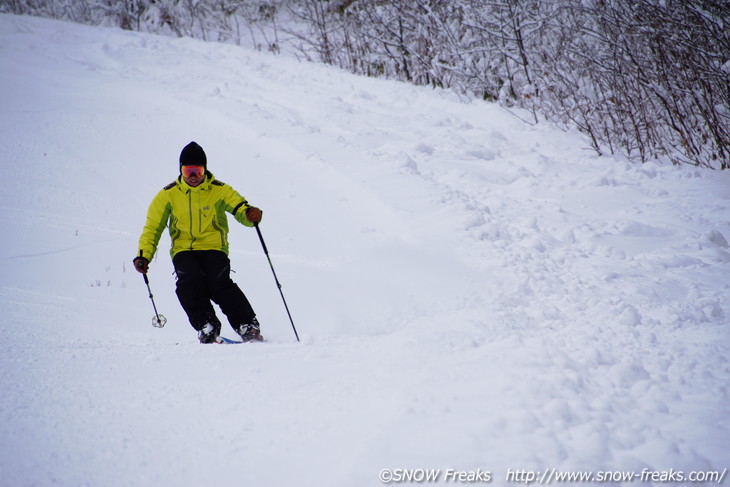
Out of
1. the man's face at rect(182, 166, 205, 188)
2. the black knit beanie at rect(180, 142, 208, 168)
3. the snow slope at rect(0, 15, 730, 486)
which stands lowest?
the snow slope at rect(0, 15, 730, 486)

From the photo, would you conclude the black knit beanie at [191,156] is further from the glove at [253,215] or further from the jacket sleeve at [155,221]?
the glove at [253,215]

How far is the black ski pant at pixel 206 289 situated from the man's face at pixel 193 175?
0.61 metres

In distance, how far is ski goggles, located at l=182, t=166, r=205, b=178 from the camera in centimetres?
389

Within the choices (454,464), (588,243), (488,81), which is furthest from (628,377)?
(488,81)

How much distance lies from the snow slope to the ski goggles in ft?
4.60

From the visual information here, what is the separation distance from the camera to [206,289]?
13.3ft

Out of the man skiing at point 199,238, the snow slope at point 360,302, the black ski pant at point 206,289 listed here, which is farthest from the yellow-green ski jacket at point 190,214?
the snow slope at point 360,302

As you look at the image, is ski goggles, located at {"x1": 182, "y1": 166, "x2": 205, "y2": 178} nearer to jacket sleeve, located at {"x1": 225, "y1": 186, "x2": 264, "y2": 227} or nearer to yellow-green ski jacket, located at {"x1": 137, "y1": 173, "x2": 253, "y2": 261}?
yellow-green ski jacket, located at {"x1": 137, "y1": 173, "x2": 253, "y2": 261}

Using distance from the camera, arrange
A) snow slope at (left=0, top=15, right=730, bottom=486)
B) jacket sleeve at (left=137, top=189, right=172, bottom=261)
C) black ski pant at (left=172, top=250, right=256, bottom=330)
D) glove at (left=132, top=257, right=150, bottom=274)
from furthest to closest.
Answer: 1. jacket sleeve at (left=137, top=189, right=172, bottom=261)
2. black ski pant at (left=172, top=250, right=256, bottom=330)
3. glove at (left=132, top=257, right=150, bottom=274)
4. snow slope at (left=0, top=15, right=730, bottom=486)

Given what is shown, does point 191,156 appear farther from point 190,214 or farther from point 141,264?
point 141,264

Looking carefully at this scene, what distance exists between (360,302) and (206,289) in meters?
1.39

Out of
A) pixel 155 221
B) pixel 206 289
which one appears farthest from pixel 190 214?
pixel 206 289

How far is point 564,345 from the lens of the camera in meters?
2.87

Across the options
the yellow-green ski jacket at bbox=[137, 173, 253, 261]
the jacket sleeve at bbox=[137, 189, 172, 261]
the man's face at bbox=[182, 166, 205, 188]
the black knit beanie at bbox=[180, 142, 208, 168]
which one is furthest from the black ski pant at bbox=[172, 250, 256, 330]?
the black knit beanie at bbox=[180, 142, 208, 168]
